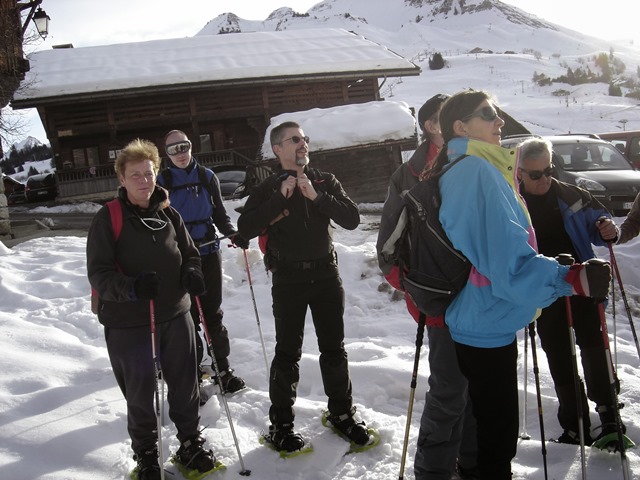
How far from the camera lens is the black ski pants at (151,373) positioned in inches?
122

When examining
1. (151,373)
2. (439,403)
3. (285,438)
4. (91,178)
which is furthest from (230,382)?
(91,178)

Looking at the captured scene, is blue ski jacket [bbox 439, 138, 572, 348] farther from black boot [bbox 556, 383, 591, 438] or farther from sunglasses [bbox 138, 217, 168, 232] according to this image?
sunglasses [bbox 138, 217, 168, 232]

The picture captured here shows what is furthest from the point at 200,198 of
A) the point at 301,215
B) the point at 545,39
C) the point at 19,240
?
the point at 545,39

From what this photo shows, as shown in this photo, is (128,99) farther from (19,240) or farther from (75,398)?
(75,398)

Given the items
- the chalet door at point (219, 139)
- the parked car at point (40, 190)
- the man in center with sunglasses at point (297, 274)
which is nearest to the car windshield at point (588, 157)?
the man in center with sunglasses at point (297, 274)

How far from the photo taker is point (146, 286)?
2895 mm

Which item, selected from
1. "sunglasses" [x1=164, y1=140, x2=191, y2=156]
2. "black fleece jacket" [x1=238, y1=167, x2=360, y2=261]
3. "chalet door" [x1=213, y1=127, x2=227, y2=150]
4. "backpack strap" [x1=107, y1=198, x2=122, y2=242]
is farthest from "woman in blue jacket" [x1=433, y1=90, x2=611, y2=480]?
"chalet door" [x1=213, y1=127, x2=227, y2=150]

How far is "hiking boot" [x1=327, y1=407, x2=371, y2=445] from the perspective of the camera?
3486mm

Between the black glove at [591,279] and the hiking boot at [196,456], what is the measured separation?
2.30 meters

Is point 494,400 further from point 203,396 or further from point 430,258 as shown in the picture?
point 203,396

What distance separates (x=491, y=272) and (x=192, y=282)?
5.89 feet

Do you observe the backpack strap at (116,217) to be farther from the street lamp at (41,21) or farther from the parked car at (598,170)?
the street lamp at (41,21)

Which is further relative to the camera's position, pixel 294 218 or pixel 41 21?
pixel 41 21

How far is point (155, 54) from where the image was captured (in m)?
26.0
